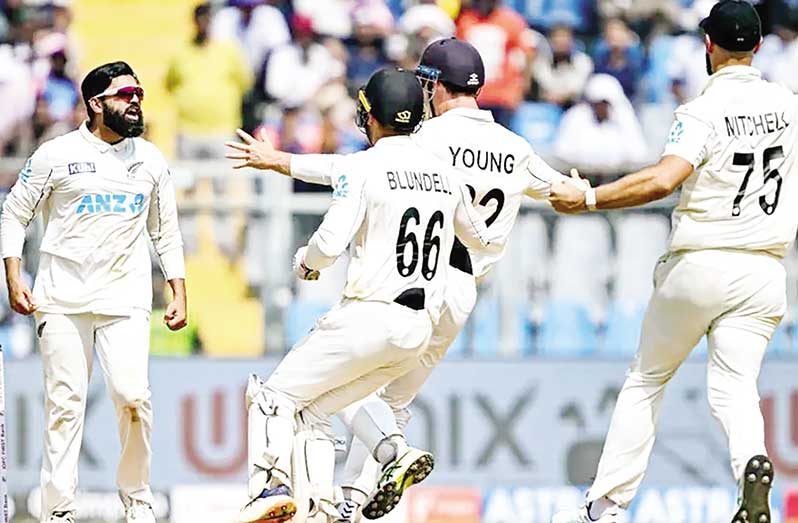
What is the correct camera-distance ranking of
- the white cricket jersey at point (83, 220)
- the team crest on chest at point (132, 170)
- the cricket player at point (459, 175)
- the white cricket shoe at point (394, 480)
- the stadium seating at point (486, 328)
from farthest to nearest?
the stadium seating at point (486, 328), the team crest on chest at point (132, 170), the white cricket jersey at point (83, 220), the cricket player at point (459, 175), the white cricket shoe at point (394, 480)

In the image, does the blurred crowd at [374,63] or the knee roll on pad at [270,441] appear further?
the blurred crowd at [374,63]

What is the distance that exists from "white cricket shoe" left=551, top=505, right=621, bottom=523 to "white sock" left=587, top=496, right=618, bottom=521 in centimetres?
1

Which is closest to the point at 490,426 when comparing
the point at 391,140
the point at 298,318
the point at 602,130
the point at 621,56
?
the point at 298,318

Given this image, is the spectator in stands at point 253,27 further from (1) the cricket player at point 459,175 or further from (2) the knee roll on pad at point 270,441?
(2) the knee roll on pad at point 270,441

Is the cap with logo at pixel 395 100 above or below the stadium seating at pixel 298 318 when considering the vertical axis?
above

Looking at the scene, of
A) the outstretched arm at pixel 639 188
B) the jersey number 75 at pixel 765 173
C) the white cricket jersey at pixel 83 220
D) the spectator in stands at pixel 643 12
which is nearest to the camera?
the outstretched arm at pixel 639 188

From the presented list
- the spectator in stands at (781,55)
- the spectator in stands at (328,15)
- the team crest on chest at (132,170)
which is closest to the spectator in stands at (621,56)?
the spectator in stands at (781,55)

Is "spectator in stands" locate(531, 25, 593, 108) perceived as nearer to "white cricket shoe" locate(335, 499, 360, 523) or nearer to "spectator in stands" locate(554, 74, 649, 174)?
"spectator in stands" locate(554, 74, 649, 174)

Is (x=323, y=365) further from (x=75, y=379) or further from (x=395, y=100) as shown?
(x=75, y=379)

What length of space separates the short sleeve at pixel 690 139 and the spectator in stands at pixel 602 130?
253 inches

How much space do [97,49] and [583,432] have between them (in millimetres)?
6789

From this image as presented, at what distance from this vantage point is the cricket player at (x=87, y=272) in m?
9.31

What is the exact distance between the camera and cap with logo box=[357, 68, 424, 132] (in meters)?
8.64

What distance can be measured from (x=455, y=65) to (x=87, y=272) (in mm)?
2139
